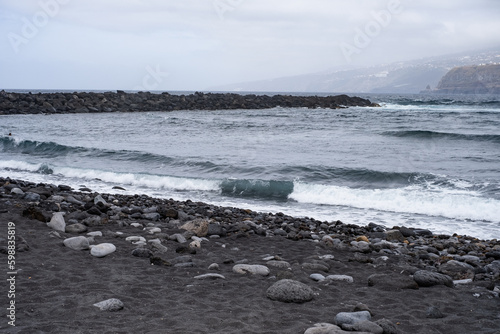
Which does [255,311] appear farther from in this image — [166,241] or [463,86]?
[463,86]

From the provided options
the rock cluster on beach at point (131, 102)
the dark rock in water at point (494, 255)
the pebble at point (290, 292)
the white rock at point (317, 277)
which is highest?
the rock cluster on beach at point (131, 102)

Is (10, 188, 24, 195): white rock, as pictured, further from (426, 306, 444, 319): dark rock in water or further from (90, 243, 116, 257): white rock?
(426, 306, 444, 319): dark rock in water

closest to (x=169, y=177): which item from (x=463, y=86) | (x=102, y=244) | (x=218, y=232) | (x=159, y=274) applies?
(x=218, y=232)

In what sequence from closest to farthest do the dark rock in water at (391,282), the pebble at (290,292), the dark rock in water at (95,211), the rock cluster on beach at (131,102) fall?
1. the pebble at (290,292)
2. the dark rock in water at (391,282)
3. the dark rock in water at (95,211)
4. the rock cluster on beach at (131,102)

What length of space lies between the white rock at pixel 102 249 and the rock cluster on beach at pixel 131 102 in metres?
34.4

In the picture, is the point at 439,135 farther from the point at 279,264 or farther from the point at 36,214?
the point at 36,214

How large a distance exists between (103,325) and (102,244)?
2.35m

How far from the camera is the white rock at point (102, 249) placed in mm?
5555

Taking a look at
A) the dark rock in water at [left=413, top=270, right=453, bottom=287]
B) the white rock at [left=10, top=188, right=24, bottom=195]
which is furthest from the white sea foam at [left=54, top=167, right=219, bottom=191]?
the dark rock in water at [left=413, top=270, right=453, bottom=287]

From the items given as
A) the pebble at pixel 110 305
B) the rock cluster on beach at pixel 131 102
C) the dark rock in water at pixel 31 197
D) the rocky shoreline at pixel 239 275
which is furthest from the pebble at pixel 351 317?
the rock cluster on beach at pixel 131 102

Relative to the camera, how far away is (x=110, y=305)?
3953 millimetres

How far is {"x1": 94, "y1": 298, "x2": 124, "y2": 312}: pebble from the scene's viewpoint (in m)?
3.92

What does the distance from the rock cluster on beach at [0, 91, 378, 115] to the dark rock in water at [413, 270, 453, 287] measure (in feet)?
122

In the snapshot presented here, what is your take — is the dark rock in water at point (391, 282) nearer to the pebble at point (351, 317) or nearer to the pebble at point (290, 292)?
the pebble at point (290, 292)
